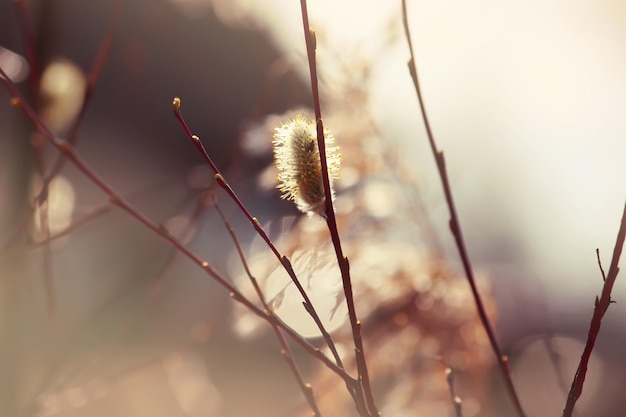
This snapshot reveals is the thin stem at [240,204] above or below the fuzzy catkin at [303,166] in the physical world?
below

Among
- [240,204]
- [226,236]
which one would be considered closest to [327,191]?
[240,204]

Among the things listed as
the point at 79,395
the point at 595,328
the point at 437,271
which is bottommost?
the point at 595,328

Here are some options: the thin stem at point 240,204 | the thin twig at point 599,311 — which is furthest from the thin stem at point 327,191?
the thin twig at point 599,311

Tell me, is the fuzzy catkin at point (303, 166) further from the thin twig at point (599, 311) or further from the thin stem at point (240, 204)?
the thin twig at point (599, 311)

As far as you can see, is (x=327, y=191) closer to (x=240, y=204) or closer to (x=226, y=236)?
(x=240, y=204)

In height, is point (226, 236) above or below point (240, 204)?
above

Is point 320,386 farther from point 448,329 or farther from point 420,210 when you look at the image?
point 420,210

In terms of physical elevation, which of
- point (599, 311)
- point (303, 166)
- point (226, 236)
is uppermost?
point (226, 236)

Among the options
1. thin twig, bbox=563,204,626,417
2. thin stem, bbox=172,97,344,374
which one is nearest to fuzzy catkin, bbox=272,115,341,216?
thin stem, bbox=172,97,344,374

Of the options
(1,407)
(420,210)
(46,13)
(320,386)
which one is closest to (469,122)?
(420,210)

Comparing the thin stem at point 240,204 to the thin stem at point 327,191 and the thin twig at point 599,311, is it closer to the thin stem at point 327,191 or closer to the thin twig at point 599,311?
the thin stem at point 327,191

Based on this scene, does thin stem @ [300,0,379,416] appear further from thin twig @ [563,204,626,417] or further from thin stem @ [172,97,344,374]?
thin twig @ [563,204,626,417]
